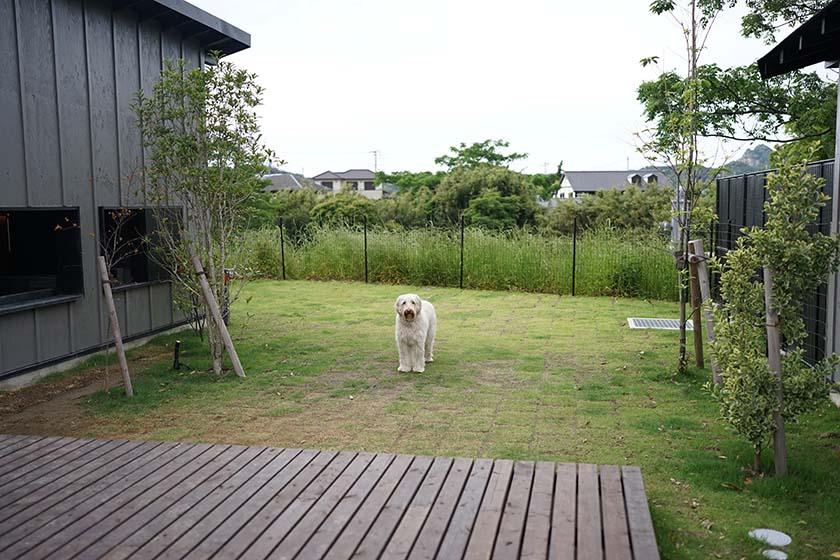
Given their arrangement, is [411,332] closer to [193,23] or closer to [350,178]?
A: [193,23]

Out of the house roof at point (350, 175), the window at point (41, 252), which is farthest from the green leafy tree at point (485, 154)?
the window at point (41, 252)

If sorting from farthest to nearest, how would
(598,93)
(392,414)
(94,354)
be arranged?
(598,93), (94,354), (392,414)

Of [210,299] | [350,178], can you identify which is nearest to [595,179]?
[350,178]

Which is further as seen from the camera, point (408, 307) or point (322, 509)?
point (408, 307)

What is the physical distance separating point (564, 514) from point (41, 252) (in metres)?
7.25

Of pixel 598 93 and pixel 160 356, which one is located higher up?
pixel 598 93

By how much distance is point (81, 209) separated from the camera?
7.91 metres

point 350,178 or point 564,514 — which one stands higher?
point 350,178

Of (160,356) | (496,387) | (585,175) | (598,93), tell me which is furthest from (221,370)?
(585,175)

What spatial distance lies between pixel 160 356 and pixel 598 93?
15721 millimetres

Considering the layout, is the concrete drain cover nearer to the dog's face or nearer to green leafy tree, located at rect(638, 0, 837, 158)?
the dog's face

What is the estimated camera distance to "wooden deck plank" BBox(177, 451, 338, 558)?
3.13 metres

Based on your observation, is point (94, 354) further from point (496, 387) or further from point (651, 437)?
point (651, 437)

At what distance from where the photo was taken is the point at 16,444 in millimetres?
4676
